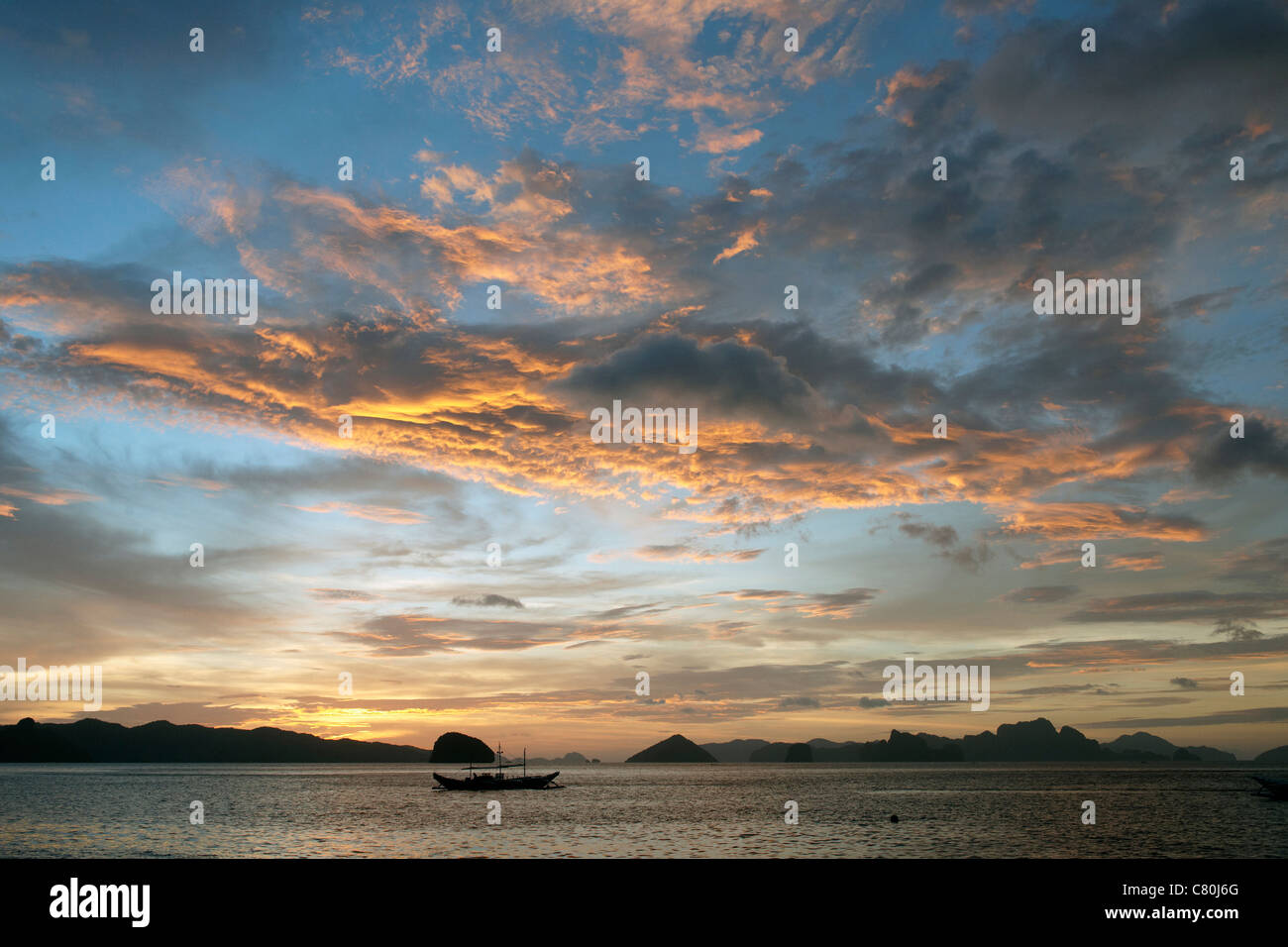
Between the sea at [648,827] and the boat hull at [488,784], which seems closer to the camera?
the sea at [648,827]

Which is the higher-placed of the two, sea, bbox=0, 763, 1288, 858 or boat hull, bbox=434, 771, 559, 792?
sea, bbox=0, 763, 1288, 858

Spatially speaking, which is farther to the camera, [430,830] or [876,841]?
[430,830]

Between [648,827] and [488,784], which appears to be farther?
[488,784]

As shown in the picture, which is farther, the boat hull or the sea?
the boat hull

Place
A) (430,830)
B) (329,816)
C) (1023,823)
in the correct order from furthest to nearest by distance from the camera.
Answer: (329,816), (1023,823), (430,830)

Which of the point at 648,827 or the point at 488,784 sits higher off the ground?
the point at 648,827

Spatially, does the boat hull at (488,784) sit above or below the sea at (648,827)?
below

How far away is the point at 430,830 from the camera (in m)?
74.1
